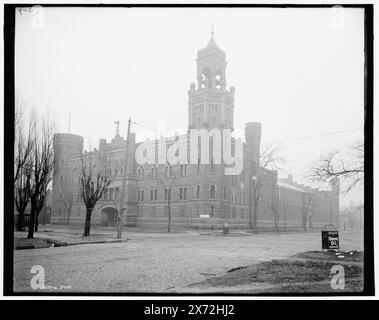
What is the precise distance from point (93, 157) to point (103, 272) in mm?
3454

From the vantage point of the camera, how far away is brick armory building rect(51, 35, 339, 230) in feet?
29.9

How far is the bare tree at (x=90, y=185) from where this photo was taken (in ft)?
32.7

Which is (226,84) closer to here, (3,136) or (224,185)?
(224,185)

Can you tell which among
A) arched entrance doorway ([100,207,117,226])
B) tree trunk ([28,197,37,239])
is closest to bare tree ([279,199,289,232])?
arched entrance doorway ([100,207,117,226])

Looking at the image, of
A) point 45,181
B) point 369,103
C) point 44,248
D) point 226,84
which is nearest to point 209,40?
point 226,84

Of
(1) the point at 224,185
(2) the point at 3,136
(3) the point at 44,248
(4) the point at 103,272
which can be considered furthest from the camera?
(1) the point at 224,185

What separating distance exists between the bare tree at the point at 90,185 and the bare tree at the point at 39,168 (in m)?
0.96

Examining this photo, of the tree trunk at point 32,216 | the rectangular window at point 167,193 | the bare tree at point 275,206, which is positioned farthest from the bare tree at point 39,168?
the bare tree at point 275,206

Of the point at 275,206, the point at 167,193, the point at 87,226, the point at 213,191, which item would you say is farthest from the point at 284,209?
the point at 87,226

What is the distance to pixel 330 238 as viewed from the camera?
8.67 m

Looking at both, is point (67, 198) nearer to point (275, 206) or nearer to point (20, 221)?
point (20, 221)

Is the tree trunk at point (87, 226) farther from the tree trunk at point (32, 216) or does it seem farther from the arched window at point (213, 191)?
the arched window at point (213, 191)

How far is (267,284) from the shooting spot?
23.9 ft

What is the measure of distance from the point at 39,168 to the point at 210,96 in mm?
4775
